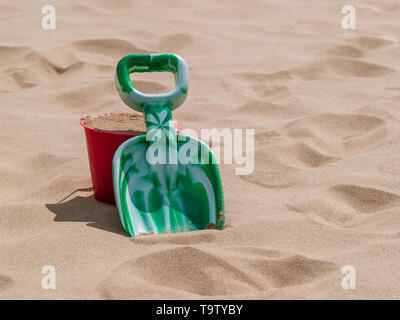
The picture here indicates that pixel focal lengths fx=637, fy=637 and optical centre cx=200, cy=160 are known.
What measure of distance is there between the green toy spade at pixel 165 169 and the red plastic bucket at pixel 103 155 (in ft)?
0.27

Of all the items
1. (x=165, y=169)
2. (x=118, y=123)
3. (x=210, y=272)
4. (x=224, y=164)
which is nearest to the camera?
(x=210, y=272)

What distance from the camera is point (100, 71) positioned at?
A: 3461 millimetres

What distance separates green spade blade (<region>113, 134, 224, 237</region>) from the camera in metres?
1.86

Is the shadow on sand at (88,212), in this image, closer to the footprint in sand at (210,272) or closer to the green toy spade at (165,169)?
the green toy spade at (165,169)

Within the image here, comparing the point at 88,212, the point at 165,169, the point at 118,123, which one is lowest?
the point at 88,212

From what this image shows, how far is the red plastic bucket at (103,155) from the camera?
6.55ft

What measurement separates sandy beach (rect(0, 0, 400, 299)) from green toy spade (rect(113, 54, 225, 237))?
0.10 meters

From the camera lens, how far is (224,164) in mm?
2355

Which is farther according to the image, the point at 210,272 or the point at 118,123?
the point at 118,123

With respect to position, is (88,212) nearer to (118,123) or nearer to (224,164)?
(118,123)

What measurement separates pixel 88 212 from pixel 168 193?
257mm

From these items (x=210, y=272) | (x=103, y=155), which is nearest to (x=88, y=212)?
(x=103, y=155)

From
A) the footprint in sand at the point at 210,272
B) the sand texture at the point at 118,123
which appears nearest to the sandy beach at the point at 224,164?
the footprint in sand at the point at 210,272

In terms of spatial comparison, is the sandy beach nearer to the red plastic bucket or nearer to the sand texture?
the red plastic bucket
